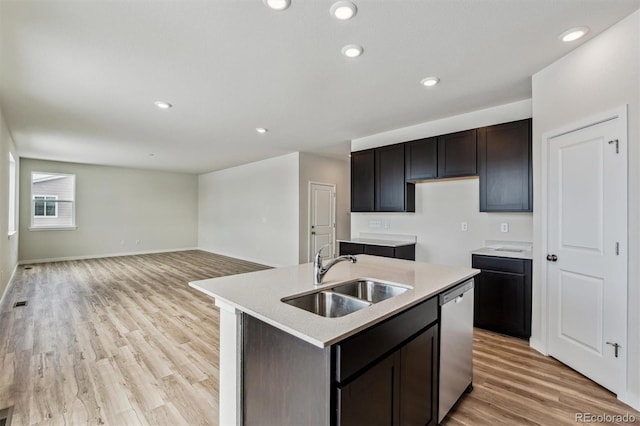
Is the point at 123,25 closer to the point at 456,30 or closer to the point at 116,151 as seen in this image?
the point at 456,30

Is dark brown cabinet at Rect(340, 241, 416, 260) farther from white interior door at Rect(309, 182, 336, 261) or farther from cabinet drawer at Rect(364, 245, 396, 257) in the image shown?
white interior door at Rect(309, 182, 336, 261)

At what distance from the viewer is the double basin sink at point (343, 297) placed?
1.62 meters

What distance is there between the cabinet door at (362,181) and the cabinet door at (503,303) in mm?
2047

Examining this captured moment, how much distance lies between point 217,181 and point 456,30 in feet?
26.7

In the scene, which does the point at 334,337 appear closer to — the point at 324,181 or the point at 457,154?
the point at 457,154

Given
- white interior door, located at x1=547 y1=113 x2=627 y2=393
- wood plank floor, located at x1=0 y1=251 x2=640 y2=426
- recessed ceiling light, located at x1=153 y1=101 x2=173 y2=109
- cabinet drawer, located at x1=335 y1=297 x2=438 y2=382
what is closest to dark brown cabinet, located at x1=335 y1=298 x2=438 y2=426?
cabinet drawer, located at x1=335 y1=297 x2=438 y2=382

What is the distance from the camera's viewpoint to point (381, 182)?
466 cm

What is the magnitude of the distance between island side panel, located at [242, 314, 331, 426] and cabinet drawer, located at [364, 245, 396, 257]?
3.10 meters

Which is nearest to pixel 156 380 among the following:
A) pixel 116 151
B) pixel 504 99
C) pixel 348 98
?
pixel 348 98

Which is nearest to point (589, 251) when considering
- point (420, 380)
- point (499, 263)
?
point (499, 263)

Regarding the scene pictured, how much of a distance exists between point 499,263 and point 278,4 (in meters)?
3.14

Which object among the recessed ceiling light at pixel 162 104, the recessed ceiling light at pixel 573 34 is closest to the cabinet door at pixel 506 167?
the recessed ceiling light at pixel 573 34

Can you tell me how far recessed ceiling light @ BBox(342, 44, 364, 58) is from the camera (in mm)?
2312

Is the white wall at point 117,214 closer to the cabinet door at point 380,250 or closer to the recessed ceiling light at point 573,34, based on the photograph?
the cabinet door at point 380,250
